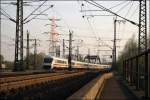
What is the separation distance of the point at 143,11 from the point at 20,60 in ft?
75.5

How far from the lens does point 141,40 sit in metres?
37.0

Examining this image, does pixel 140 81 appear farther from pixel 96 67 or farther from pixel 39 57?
pixel 39 57

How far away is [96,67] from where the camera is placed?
143 metres

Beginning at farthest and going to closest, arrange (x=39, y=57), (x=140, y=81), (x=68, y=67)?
(x=39, y=57)
(x=68, y=67)
(x=140, y=81)

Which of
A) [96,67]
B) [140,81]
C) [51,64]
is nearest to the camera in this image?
[140,81]

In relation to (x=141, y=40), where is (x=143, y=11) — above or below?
above

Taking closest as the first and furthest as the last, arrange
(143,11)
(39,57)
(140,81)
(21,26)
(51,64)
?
1. (140,81)
2. (143,11)
3. (21,26)
4. (51,64)
5. (39,57)

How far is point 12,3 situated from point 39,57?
12465 cm

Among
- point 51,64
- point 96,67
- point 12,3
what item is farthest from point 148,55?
point 96,67

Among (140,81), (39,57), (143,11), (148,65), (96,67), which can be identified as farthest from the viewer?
(39,57)

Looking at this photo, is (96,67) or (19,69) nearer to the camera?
(19,69)

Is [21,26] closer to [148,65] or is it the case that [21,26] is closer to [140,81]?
[140,81]

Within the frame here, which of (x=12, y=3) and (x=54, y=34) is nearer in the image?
(x=12, y=3)

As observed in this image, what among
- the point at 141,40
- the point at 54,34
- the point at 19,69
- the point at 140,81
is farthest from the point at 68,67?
the point at 140,81
